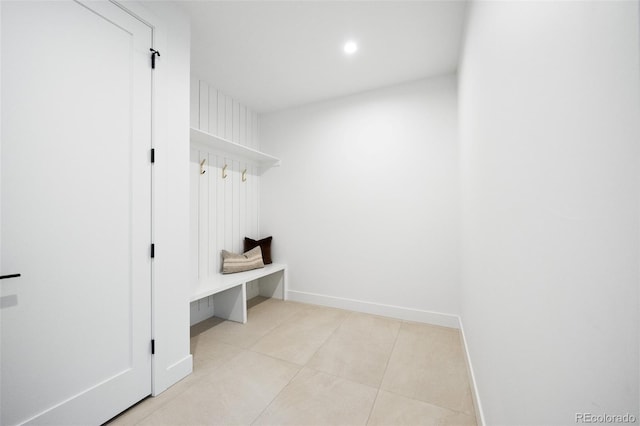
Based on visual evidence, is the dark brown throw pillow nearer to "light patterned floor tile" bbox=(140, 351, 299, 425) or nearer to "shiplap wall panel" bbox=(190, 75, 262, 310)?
"shiplap wall panel" bbox=(190, 75, 262, 310)

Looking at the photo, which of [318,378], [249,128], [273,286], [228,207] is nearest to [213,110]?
[249,128]

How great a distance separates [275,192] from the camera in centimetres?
368

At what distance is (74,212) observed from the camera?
4.42ft

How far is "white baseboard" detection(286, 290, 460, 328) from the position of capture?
8.85 feet

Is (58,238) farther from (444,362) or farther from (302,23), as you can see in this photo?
(444,362)

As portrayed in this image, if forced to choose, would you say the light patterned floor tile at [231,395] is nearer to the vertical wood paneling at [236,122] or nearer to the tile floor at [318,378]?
the tile floor at [318,378]

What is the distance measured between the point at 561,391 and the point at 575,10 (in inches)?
30.8

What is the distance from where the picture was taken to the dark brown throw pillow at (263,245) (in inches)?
135

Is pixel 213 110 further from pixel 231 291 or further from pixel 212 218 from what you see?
pixel 231 291

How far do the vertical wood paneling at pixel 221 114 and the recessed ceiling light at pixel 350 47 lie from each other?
5.43 feet

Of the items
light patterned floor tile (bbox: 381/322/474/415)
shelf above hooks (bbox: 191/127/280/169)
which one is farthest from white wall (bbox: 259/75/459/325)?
light patterned floor tile (bbox: 381/322/474/415)

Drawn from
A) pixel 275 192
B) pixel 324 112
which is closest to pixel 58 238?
pixel 275 192

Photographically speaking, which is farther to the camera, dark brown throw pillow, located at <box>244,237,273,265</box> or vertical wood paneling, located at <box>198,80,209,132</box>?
dark brown throw pillow, located at <box>244,237,273,265</box>

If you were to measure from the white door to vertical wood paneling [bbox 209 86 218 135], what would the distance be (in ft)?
4.34
